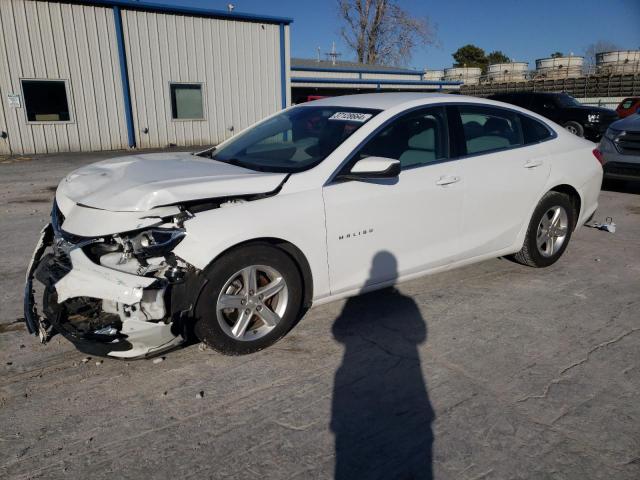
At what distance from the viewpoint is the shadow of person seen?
8.04 feet

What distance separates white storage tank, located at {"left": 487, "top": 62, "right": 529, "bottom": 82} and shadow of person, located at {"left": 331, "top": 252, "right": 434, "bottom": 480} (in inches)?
2223

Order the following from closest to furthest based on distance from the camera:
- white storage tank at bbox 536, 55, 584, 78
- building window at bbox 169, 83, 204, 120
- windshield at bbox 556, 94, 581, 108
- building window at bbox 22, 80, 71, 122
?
building window at bbox 22, 80, 71, 122 → windshield at bbox 556, 94, 581, 108 → building window at bbox 169, 83, 204, 120 → white storage tank at bbox 536, 55, 584, 78

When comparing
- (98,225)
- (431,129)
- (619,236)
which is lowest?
(619,236)

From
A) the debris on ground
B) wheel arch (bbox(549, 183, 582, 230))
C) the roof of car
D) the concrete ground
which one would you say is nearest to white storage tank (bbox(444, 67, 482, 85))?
the debris on ground

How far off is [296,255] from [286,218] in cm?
26

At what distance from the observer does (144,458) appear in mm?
2451

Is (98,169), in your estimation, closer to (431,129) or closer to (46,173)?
(431,129)

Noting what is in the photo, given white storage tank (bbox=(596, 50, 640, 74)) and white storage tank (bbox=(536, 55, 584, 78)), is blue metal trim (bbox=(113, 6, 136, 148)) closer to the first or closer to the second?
white storage tank (bbox=(596, 50, 640, 74))

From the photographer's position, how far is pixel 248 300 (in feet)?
10.7

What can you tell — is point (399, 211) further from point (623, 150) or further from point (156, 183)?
point (623, 150)

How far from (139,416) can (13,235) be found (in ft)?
14.6

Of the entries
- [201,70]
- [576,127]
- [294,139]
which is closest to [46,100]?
[201,70]

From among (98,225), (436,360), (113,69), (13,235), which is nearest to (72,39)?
(113,69)

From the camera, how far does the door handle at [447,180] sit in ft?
13.1
